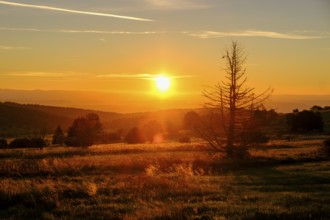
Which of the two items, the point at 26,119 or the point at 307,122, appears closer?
the point at 307,122

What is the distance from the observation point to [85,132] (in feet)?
254

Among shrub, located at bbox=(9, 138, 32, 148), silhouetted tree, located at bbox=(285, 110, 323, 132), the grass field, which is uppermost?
silhouetted tree, located at bbox=(285, 110, 323, 132)

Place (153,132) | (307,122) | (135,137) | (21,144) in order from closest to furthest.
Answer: (21,144), (135,137), (307,122), (153,132)

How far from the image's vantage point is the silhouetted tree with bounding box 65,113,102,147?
7438 cm

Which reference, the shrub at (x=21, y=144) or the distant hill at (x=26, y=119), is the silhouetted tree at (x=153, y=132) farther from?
the distant hill at (x=26, y=119)

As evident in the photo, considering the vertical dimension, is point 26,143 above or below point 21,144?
above

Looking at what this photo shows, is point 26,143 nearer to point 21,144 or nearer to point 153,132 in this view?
point 21,144

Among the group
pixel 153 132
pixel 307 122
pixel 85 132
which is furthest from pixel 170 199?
pixel 153 132

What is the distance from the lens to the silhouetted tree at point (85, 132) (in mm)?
74375

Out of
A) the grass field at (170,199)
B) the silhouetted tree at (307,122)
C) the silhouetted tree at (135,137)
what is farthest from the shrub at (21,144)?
the grass field at (170,199)

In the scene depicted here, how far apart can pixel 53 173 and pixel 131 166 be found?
20.1 feet

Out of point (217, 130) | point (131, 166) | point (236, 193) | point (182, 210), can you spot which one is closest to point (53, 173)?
point (131, 166)

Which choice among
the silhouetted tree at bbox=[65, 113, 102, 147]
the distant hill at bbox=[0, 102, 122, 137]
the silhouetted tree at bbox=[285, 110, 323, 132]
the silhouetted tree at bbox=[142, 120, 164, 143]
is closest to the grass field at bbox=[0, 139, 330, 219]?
the silhouetted tree at bbox=[65, 113, 102, 147]

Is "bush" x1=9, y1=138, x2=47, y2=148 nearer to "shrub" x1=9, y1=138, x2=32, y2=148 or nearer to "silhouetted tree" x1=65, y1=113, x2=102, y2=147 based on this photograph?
"shrub" x1=9, y1=138, x2=32, y2=148
